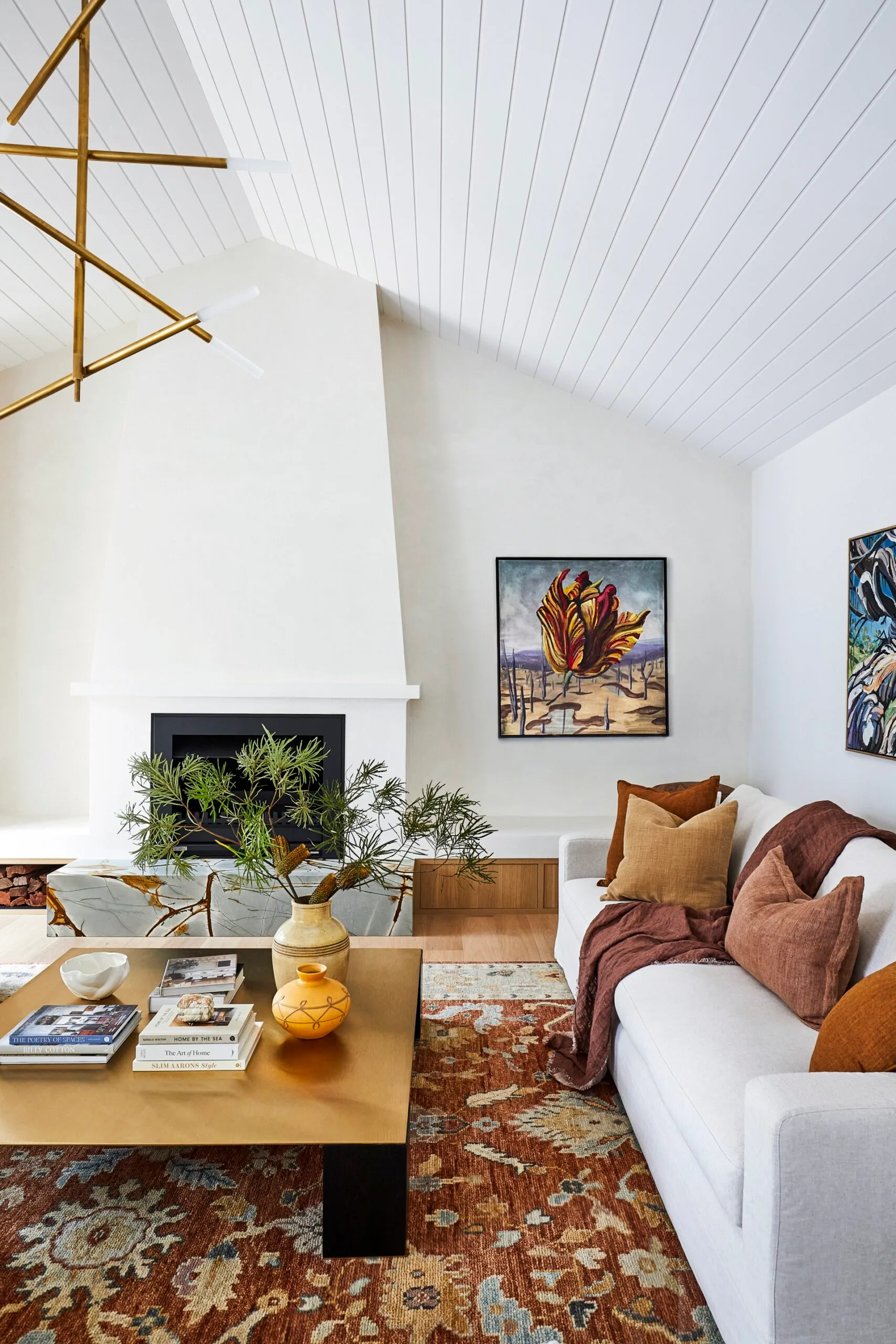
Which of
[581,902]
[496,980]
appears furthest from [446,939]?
[581,902]

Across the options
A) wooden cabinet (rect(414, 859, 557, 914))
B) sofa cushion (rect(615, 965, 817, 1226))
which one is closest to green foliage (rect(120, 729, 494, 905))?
sofa cushion (rect(615, 965, 817, 1226))

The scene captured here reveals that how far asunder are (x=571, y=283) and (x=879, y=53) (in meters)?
1.75

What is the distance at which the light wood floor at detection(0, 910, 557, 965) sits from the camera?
3764mm

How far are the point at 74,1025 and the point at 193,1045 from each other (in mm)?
313

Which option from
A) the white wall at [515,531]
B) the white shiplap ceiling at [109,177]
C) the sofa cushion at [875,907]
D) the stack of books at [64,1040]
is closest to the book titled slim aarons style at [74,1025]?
the stack of books at [64,1040]

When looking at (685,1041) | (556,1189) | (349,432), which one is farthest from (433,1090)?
(349,432)

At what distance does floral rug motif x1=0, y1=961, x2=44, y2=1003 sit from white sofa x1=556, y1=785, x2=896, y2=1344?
2.36 meters

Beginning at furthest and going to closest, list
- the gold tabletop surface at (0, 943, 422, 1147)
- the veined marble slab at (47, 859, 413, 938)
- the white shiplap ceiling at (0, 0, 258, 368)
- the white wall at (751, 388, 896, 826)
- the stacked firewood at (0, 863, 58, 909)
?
the stacked firewood at (0, 863, 58, 909) < the veined marble slab at (47, 859, 413, 938) < the white wall at (751, 388, 896, 826) < the white shiplap ceiling at (0, 0, 258, 368) < the gold tabletop surface at (0, 943, 422, 1147)

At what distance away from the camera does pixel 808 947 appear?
2133 millimetres

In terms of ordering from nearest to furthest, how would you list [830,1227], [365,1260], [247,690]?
[830,1227] → [365,1260] → [247,690]

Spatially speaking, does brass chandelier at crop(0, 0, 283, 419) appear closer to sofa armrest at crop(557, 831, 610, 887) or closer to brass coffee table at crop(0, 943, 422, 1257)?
brass coffee table at crop(0, 943, 422, 1257)

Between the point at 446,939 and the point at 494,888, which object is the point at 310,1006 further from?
the point at 494,888

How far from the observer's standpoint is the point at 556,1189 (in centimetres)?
213

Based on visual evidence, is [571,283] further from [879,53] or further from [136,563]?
[136,563]
